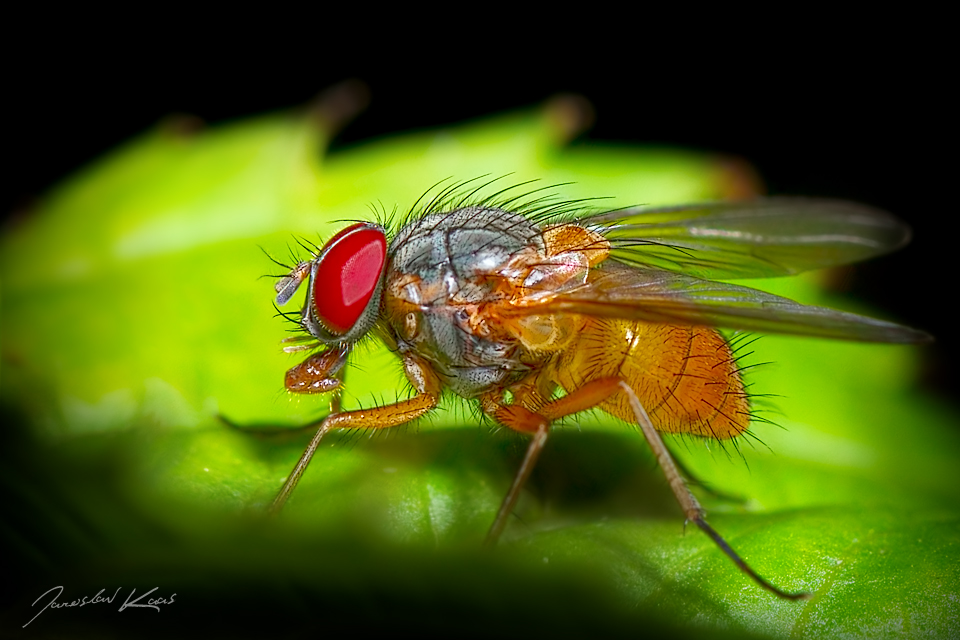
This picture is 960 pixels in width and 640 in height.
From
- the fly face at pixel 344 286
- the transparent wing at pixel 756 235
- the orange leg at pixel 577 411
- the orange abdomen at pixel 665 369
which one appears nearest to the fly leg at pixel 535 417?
the orange leg at pixel 577 411

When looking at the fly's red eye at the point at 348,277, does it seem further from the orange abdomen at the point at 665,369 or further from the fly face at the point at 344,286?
the orange abdomen at the point at 665,369

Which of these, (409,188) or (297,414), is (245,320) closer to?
(297,414)

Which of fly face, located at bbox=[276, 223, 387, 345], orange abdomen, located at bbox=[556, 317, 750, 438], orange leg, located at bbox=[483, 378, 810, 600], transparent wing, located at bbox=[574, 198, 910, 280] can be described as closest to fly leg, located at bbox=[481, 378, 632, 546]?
orange leg, located at bbox=[483, 378, 810, 600]

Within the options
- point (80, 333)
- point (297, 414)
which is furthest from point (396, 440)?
point (80, 333)

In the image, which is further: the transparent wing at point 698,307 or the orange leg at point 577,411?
the orange leg at point 577,411
